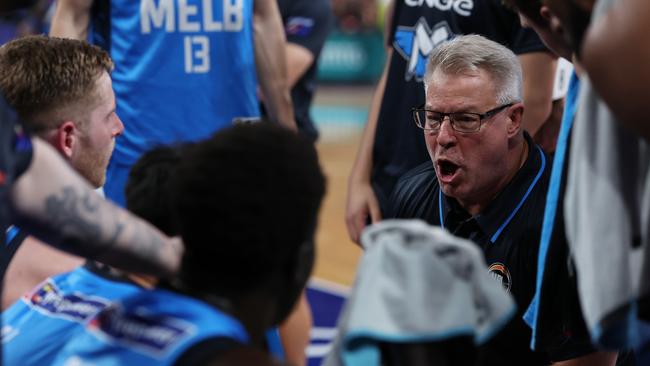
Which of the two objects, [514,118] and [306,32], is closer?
[514,118]

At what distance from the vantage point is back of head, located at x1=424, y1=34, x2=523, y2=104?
3172mm

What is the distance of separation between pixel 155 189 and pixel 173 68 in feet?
6.47

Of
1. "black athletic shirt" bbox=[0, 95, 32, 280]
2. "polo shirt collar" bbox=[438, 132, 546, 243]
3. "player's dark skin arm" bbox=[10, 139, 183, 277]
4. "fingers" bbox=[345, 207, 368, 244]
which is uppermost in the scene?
"black athletic shirt" bbox=[0, 95, 32, 280]

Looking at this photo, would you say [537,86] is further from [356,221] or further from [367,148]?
[356,221]

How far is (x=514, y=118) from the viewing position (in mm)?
3195

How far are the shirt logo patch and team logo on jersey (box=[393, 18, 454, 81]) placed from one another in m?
1.43

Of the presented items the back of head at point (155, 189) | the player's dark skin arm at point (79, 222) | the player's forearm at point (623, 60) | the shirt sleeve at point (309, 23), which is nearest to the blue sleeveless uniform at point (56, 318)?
the back of head at point (155, 189)

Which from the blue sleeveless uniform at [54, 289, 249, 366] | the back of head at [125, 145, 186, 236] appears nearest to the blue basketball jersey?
the back of head at [125, 145, 186, 236]

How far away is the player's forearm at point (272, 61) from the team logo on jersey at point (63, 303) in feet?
6.52

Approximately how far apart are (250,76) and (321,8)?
56.3 inches

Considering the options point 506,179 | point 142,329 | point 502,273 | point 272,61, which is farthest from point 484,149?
point 142,329

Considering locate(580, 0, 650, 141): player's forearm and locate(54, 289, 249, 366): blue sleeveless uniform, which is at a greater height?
locate(580, 0, 650, 141): player's forearm

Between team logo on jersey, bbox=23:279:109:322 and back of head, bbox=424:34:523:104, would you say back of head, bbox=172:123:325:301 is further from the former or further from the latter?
back of head, bbox=424:34:523:104

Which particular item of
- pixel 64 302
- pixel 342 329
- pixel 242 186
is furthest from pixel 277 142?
pixel 64 302
